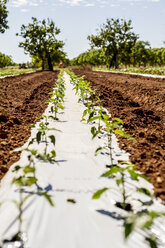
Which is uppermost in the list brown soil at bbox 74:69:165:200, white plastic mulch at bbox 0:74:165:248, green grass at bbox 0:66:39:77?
green grass at bbox 0:66:39:77

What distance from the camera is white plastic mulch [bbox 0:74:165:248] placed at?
1.62 m

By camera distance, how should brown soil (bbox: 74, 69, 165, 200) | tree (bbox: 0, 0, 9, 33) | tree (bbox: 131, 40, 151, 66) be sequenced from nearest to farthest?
brown soil (bbox: 74, 69, 165, 200) → tree (bbox: 0, 0, 9, 33) → tree (bbox: 131, 40, 151, 66)

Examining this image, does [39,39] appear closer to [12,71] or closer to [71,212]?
[12,71]

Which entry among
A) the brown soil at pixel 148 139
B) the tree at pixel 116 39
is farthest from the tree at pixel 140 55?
the brown soil at pixel 148 139

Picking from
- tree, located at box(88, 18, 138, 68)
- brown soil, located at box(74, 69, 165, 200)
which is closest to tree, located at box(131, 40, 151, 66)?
tree, located at box(88, 18, 138, 68)

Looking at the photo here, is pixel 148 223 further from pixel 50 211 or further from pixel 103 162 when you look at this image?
pixel 103 162

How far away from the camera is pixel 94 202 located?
205 centimetres

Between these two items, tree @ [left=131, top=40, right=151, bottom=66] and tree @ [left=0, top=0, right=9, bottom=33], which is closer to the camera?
tree @ [left=0, top=0, right=9, bottom=33]

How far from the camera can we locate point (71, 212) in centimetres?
190

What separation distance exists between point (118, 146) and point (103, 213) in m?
1.70

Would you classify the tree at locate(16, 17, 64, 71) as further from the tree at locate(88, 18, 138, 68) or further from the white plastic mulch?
the white plastic mulch

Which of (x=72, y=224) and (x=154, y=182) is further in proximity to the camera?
(x=154, y=182)

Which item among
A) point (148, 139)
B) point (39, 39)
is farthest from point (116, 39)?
point (148, 139)

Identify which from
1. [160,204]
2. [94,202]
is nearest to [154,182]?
[160,204]
